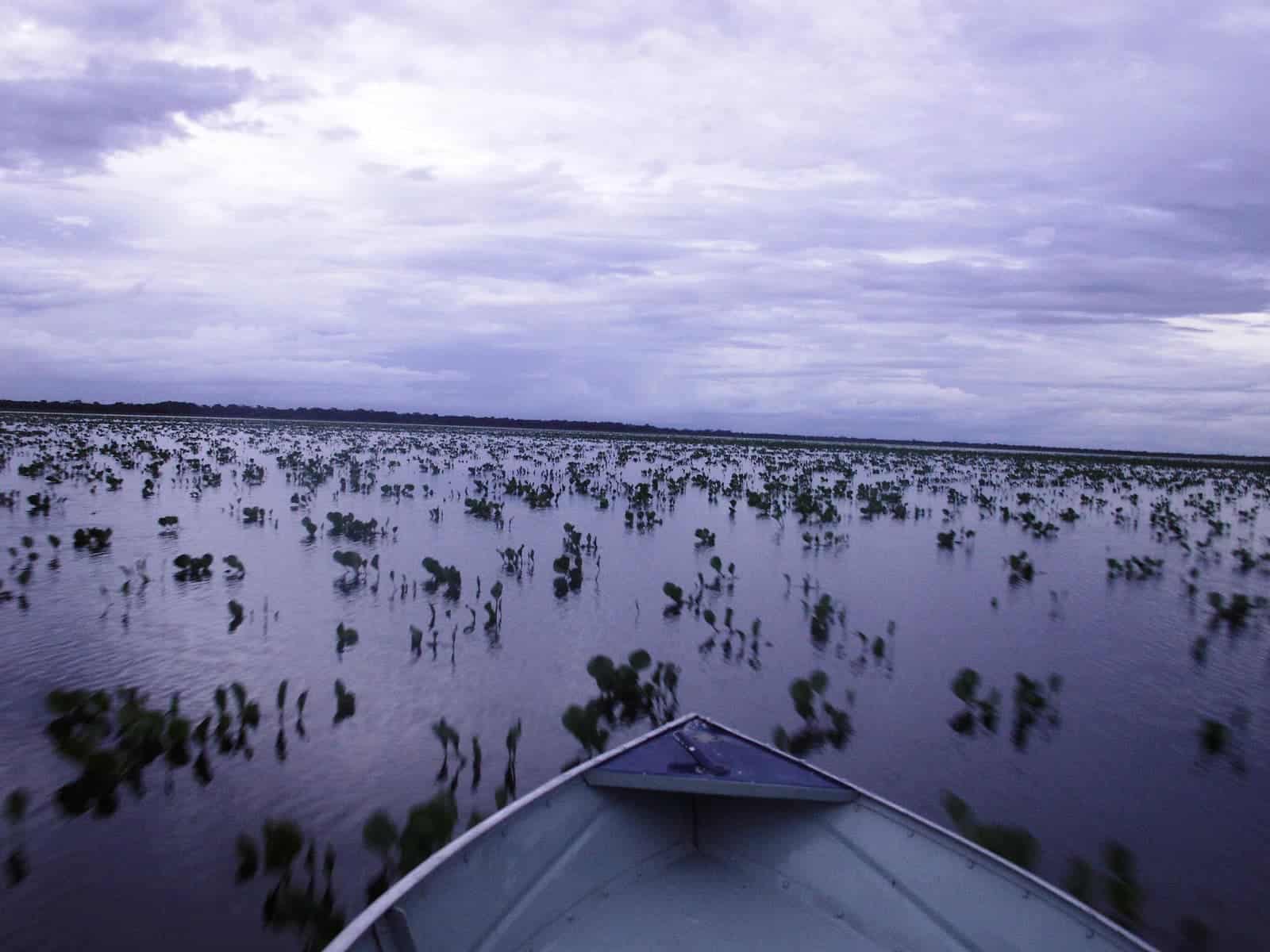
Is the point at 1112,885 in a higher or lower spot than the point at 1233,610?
lower

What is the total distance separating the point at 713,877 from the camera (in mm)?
3598

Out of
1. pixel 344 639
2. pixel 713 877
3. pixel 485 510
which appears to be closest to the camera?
pixel 713 877

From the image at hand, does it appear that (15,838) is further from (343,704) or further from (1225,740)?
(1225,740)

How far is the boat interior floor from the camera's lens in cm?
312

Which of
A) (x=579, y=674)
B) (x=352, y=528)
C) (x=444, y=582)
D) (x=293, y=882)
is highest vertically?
(x=352, y=528)

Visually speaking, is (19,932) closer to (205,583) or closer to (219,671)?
(219,671)

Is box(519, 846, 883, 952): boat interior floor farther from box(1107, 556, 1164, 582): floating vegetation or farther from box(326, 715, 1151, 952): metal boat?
box(1107, 556, 1164, 582): floating vegetation

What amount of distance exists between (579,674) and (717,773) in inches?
134

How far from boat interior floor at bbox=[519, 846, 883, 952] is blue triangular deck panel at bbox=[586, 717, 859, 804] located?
330 millimetres

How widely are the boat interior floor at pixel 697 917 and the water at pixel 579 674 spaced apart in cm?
132

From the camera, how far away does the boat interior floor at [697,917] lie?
3117mm

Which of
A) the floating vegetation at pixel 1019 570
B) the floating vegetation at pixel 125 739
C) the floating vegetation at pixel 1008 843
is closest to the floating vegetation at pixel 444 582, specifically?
the floating vegetation at pixel 125 739

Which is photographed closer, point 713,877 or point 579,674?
point 713,877

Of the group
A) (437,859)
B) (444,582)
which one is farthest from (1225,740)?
(444,582)
